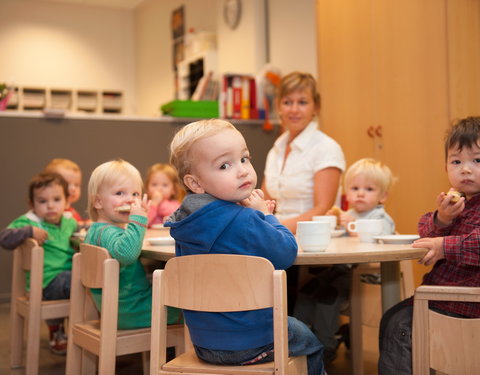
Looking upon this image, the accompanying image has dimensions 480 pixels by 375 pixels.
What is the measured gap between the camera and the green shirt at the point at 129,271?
1.91 metres

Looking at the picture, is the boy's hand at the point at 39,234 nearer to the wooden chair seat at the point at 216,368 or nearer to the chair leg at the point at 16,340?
the chair leg at the point at 16,340

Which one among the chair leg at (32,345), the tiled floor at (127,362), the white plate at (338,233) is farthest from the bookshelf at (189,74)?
the white plate at (338,233)

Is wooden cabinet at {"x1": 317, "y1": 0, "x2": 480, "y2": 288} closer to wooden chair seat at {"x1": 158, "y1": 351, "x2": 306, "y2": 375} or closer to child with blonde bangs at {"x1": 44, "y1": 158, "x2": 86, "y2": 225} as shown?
child with blonde bangs at {"x1": 44, "y1": 158, "x2": 86, "y2": 225}

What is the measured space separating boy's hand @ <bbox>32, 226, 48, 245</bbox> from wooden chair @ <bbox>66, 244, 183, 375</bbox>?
65cm

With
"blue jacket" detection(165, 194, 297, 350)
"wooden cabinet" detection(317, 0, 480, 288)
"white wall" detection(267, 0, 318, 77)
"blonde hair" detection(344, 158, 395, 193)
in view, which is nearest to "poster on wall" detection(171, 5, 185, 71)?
"white wall" detection(267, 0, 318, 77)

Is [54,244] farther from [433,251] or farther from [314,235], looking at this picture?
[433,251]

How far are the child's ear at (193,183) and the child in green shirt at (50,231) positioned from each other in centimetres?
130

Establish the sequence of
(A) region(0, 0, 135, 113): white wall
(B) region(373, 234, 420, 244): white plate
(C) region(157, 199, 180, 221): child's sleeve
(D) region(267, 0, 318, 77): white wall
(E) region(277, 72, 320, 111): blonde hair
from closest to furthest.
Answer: (B) region(373, 234, 420, 244): white plate < (E) region(277, 72, 320, 111): blonde hair < (C) region(157, 199, 180, 221): child's sleeve < (D) region(267, 0, 318, 77): white wall < (A) region(0, 0, 135, 113): white wall

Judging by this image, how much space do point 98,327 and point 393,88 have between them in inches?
82.3

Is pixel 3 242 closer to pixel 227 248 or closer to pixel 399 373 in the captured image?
pixel 227 248

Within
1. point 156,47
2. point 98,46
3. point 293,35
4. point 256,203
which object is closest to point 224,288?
point 256,203

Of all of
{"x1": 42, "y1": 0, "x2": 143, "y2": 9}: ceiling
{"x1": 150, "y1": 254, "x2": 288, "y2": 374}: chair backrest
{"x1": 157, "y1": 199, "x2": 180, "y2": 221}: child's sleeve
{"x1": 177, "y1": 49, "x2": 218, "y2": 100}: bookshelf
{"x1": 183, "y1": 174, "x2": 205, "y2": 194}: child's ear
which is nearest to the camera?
{"x1": 150, "y1": 254, "x2": 288, "y2": 374}: chair backrest

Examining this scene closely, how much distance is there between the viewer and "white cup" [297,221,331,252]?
1642mm

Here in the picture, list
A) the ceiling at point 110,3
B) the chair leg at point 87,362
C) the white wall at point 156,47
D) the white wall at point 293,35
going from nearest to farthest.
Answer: the chair leg at point 87,362 → the white wall at point 293,35 → the white wall at point 156,47 → the ceiling at point 110,3
